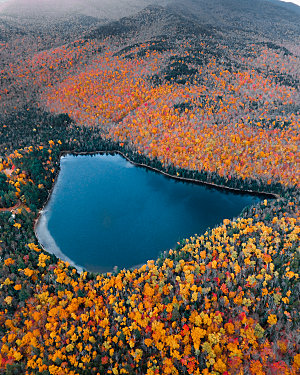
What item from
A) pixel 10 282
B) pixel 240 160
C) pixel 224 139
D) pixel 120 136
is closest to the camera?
pixel 10 282

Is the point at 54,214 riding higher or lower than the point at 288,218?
lower

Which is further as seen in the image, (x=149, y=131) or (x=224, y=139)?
(x=149, y=131)

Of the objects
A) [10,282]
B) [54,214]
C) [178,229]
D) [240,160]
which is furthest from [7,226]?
[240,160]

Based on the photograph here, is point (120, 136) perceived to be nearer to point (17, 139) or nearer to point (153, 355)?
point (17, 139)

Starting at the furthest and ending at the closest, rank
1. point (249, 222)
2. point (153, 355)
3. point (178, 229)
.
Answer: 1. point (178, 229)
2. point (249, 222)
3. point (153, 355)

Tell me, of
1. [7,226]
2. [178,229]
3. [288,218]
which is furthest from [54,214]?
[288,218]

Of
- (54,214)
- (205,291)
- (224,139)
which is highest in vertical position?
(224,139)
